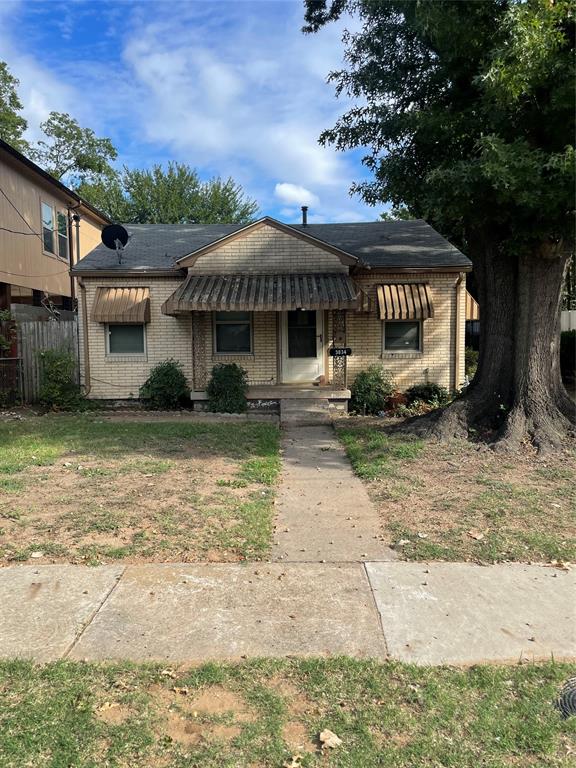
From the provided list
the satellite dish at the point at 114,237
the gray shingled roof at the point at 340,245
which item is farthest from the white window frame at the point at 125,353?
the satellite dish at the point at 114,237

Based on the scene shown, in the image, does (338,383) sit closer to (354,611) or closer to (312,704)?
(354,611)

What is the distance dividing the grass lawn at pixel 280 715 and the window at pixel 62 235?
60.0 feet

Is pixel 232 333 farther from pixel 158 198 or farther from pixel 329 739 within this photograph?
pixel 158 198

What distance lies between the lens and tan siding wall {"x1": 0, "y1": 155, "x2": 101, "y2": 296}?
1513 centimetres

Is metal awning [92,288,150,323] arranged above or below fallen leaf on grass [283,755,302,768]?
above

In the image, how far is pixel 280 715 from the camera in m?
2.69

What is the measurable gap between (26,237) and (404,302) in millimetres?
11510

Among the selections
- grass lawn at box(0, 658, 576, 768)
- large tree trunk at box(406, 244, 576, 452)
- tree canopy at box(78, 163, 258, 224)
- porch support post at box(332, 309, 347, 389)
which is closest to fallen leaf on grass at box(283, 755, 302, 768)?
grass lawn at box(0, 658, 576, 768)

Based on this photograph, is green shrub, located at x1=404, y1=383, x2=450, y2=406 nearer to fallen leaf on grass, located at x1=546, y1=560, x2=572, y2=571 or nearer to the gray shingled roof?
the gray shingled roof

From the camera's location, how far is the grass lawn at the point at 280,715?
7.97ft

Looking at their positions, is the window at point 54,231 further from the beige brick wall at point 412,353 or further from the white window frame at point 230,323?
the beige brick wall at point 412,353

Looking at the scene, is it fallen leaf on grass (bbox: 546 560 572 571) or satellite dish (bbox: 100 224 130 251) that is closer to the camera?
fallen leaf on grass (bbox: 546 560 572 571)

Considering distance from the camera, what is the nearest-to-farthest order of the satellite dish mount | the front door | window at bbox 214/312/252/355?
the front door
window at bbox 214/312/252/355
the satellite dish mount

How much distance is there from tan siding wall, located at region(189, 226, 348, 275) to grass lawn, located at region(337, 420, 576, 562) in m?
5.34
